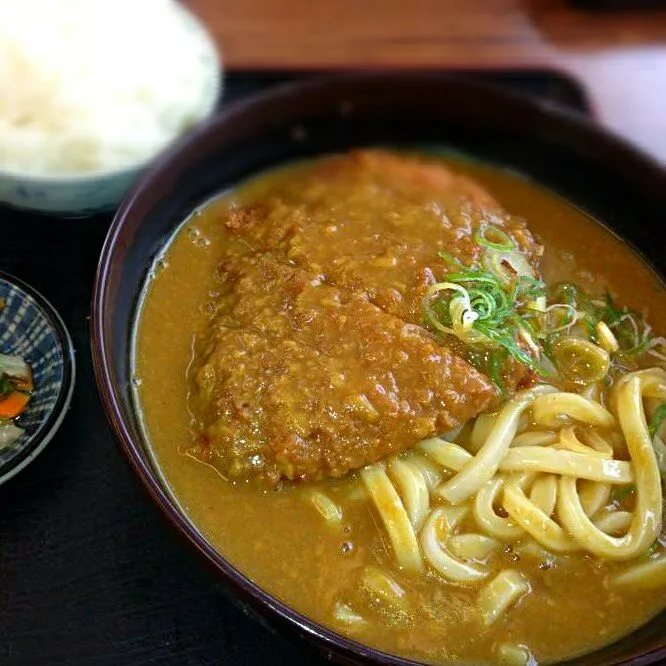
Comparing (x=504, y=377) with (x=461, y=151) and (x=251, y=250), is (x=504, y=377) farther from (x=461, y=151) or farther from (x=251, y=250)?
(x=461, y=151)

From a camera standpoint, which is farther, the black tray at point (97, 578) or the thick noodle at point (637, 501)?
the thick noodle at point (637, 501)

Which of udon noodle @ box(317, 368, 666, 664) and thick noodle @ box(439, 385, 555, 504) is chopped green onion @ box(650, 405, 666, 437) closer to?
→ udon noodle @ box(317, 368, 666, 664)

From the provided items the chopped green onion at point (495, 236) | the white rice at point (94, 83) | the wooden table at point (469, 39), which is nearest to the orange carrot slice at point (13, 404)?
the white rice at point (94, 83)

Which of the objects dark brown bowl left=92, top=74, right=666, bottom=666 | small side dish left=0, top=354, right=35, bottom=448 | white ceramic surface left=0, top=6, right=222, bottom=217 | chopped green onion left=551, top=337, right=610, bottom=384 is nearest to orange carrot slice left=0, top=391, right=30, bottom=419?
small side dish left=0, top=354, right=35, bottom=448

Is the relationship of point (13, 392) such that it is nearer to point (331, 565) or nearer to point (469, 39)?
point (331, 565)

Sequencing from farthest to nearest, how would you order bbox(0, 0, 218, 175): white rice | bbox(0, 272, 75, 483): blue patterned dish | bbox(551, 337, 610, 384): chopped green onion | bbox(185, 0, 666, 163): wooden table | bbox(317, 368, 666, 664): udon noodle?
bbox(185, 0, 666, 163): wooden table → bbox(0, 0, 218, 175): white rice → bbox(551, 337, 610, 384): chopped green onion → bbox(0, 272, 75, 483): blue patterned dish → bbox(317, 368, 666, 664): udon noodle

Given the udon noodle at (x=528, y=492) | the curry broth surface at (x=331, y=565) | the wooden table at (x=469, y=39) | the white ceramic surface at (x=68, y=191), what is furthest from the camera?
the wooden table at (x=469, y=39)

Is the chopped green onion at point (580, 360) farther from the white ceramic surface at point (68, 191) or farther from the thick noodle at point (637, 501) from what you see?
the white ceramic surface at point (68, 191)
